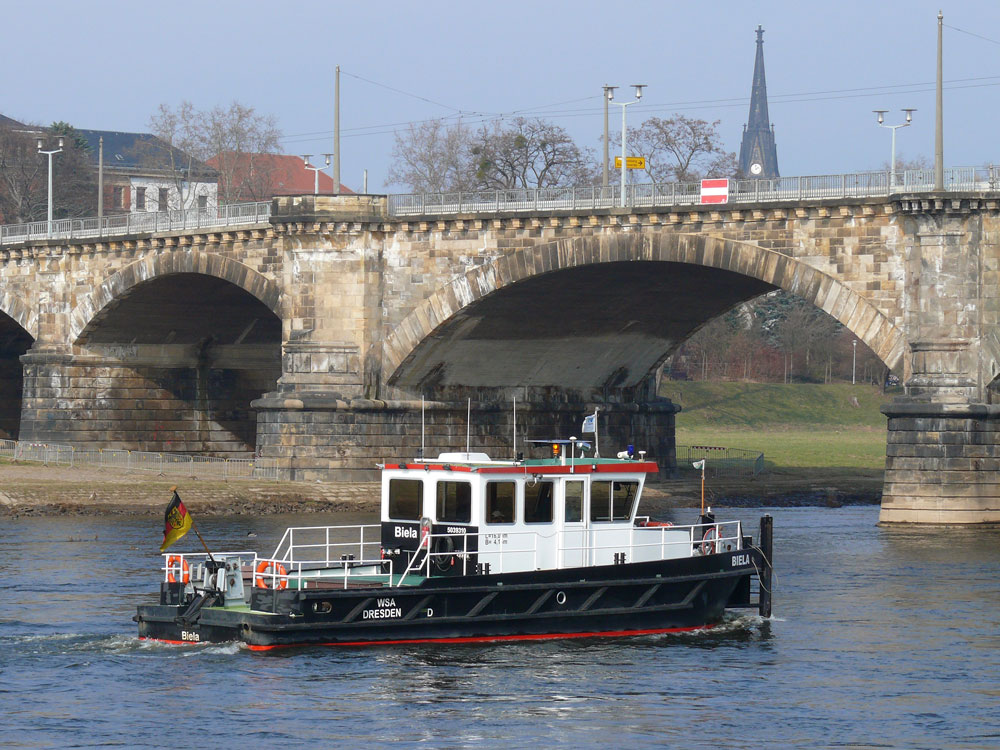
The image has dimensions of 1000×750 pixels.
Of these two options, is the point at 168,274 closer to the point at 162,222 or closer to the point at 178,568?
the point at 162,222

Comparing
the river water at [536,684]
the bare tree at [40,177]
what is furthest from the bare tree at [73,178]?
the river water at [536,684]

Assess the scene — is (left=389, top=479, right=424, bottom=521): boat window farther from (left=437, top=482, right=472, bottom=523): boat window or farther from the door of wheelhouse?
the door of wheelhouse

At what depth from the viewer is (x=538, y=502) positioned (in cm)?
3441

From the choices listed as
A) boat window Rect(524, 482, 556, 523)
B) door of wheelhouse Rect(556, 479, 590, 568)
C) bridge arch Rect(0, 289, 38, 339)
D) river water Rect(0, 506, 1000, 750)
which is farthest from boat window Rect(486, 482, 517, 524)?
bridge arch Rect(0, 289, 38, 339)

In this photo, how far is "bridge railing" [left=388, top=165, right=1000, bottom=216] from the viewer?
5341cm

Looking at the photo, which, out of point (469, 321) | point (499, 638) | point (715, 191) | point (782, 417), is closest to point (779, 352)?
point (782, 417)

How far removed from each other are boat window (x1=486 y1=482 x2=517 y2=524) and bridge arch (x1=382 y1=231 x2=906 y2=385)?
22.7 m

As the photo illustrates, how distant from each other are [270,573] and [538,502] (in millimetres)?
5409

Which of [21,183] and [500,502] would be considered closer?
[500,502]

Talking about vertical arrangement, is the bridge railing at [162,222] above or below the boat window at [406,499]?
above

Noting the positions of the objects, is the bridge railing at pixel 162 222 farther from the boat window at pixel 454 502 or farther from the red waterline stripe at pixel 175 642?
the red waterline stripe at pixel 175 642

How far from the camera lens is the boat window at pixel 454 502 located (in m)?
34.0

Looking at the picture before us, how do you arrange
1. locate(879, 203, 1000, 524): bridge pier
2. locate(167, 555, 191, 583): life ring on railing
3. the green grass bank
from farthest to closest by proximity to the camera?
the green grass bank < locate(879, 203, 1000, 524): bridge pier < locate(167, 555, 191, 583): life ring on railing

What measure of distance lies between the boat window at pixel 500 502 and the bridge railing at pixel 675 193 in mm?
24108
